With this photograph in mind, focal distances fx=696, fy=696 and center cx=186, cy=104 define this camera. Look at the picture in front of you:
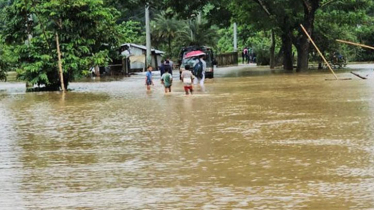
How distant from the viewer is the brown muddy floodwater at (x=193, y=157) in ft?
26.1

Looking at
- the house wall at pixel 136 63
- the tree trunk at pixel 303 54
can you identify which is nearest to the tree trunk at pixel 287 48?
the tree trunk at pixel 303 54

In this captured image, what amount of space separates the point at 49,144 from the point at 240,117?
208 inches

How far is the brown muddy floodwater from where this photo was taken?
796cm

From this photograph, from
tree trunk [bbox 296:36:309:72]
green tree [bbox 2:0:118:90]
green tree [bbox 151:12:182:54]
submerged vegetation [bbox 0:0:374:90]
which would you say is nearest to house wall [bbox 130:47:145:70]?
green tree [bbox 151:12:182:54]

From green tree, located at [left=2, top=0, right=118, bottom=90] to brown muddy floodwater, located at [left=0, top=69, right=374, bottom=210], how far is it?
37.5ft

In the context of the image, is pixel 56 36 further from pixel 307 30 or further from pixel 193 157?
pixel 193 157

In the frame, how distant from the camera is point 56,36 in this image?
1230 inches

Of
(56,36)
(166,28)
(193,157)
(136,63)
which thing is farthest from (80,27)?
(166,28)

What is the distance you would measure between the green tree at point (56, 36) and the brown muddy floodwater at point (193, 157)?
11422 mm

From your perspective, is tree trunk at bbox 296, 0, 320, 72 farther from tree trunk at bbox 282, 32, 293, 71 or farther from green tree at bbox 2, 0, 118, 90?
green tree at bbox 2, 0, 118, 90

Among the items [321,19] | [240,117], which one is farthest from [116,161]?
[321,19]

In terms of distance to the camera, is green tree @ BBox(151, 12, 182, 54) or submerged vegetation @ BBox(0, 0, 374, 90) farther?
green tree @ BBox(151, 12, 182, 54)

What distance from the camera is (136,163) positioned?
1044 cm

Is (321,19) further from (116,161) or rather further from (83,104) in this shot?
(116,161)
